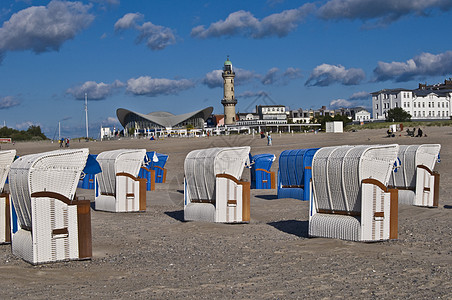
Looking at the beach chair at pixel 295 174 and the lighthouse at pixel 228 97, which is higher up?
the lighthouse at pixel 228 97

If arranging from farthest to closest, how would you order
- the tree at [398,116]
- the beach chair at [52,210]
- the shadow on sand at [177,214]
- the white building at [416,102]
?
the white building at [416,102], the tree at [398,116], the shadow on sand at [177,214], the beach chair at [52,210]

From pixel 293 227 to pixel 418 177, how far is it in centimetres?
488

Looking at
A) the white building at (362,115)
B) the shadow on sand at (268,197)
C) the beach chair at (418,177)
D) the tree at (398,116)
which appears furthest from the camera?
the white building at (362,115)

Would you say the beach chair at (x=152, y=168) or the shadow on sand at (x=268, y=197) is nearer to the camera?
the shadow on sand at (x=268, y=197)

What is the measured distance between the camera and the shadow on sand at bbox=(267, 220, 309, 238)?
11.8 metres

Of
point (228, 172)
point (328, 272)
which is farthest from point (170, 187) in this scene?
point (328, 272)

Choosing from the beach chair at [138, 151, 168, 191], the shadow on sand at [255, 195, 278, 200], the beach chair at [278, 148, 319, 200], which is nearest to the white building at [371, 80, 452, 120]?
the beach chair at [138, 151, 168, 191]

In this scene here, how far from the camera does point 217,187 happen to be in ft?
42.7

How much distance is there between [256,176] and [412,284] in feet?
52.1

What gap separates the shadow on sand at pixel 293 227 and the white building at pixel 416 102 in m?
108

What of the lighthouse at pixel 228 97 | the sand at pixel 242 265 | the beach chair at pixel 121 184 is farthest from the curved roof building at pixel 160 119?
the sand at pixel 242 265

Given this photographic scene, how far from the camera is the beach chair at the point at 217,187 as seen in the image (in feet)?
42.7

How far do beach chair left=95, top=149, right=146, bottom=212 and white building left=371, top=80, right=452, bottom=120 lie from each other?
106046 millimetres

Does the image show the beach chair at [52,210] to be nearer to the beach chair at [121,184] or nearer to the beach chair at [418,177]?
the beach chair at [121,184]
